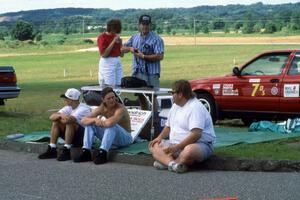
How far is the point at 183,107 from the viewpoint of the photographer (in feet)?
33.3

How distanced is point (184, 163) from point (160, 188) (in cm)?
104

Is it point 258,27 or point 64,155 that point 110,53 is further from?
point 258,27

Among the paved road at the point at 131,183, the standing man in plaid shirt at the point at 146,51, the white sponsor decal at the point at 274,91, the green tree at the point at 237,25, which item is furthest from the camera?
the green tree at the point at 237,25

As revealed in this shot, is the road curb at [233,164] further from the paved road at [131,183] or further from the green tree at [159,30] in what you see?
the green tree at [159,30]

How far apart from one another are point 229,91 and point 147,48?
2.99m

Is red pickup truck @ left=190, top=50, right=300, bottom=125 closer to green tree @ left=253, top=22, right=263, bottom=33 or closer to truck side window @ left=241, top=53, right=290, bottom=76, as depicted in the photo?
truck side window @ left=241, top=53, right=290, bottom=76

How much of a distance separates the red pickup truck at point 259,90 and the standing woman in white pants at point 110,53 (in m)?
2.65

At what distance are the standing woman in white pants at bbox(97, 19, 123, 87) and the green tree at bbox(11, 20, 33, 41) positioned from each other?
91.4 metres

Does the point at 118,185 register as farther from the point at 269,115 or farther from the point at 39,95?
the point at 39,95

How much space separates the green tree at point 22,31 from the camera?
4102 inches

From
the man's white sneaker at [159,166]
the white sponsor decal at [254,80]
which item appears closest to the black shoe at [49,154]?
the man's white sneaker at [159,166]

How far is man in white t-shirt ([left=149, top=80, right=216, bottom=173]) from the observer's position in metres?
9.76

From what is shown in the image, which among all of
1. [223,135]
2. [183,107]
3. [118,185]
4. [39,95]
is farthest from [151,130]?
[39,95]


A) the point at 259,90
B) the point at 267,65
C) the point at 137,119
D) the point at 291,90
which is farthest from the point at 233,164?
the point at 267,65
